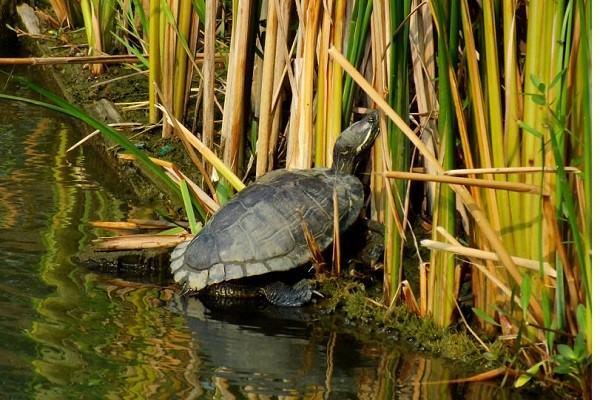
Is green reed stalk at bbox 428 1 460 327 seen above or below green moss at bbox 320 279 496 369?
above

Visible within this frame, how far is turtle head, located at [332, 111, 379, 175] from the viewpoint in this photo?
402 centimetres

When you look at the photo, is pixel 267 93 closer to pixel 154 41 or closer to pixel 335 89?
pixel 335 89

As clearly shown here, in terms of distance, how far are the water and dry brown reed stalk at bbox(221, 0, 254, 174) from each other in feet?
2.24

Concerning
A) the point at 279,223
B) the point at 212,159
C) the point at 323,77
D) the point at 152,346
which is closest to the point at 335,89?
the point at 323,77

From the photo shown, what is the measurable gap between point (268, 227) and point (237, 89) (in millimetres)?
682

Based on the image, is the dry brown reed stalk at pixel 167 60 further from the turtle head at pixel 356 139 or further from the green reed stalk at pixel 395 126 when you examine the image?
the green reed stalk at pixel 395 126

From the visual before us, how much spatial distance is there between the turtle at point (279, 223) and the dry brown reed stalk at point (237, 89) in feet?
1.09

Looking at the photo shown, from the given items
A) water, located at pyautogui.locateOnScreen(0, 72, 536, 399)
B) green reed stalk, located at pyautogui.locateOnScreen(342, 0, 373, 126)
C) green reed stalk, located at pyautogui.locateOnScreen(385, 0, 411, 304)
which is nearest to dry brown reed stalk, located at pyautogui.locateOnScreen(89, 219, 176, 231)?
water, located at pyautogui.locateOnScreen(0, 72, 536, 399)

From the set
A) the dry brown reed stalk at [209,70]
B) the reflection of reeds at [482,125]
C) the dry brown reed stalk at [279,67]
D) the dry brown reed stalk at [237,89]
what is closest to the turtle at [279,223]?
the reflection of reeds at [482,125]

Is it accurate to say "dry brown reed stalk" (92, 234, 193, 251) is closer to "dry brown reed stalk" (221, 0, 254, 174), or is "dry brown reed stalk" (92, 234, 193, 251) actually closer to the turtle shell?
the turtle shell

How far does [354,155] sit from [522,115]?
108cm

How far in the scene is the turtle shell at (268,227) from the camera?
403 cm

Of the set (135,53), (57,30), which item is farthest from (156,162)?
(57,30)

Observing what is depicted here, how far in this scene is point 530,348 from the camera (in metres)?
3.10
